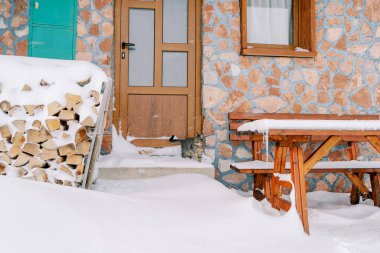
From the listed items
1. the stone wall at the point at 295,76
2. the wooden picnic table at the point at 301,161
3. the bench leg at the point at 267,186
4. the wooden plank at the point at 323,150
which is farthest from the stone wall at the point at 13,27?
the wooden plank at the point at 323,150

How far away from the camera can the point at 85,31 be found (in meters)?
4.14

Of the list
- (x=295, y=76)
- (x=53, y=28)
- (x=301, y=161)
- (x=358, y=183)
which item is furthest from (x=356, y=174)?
(x=53, y=28)

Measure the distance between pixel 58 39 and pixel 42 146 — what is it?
1.94m

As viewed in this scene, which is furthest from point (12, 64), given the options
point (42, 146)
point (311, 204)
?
point (311, 204)

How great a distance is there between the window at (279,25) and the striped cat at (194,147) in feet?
4.94

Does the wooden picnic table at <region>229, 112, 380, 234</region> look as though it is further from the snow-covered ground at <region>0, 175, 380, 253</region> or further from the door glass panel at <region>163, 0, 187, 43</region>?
the door glass panel at <region>163, 0, 187, 43</region>

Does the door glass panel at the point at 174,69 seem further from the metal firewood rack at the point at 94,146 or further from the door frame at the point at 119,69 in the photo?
the metal firewood rack at the point at 94,146

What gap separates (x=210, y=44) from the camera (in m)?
4.28

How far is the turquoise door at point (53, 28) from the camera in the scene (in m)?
4.11

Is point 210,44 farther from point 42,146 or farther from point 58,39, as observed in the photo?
point 42,146

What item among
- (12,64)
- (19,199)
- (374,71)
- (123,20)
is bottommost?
(19,199)

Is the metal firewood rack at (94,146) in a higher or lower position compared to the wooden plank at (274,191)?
higher

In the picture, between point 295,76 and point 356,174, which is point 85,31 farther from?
point 356,174

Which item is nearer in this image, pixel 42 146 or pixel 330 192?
pixel 42 146
